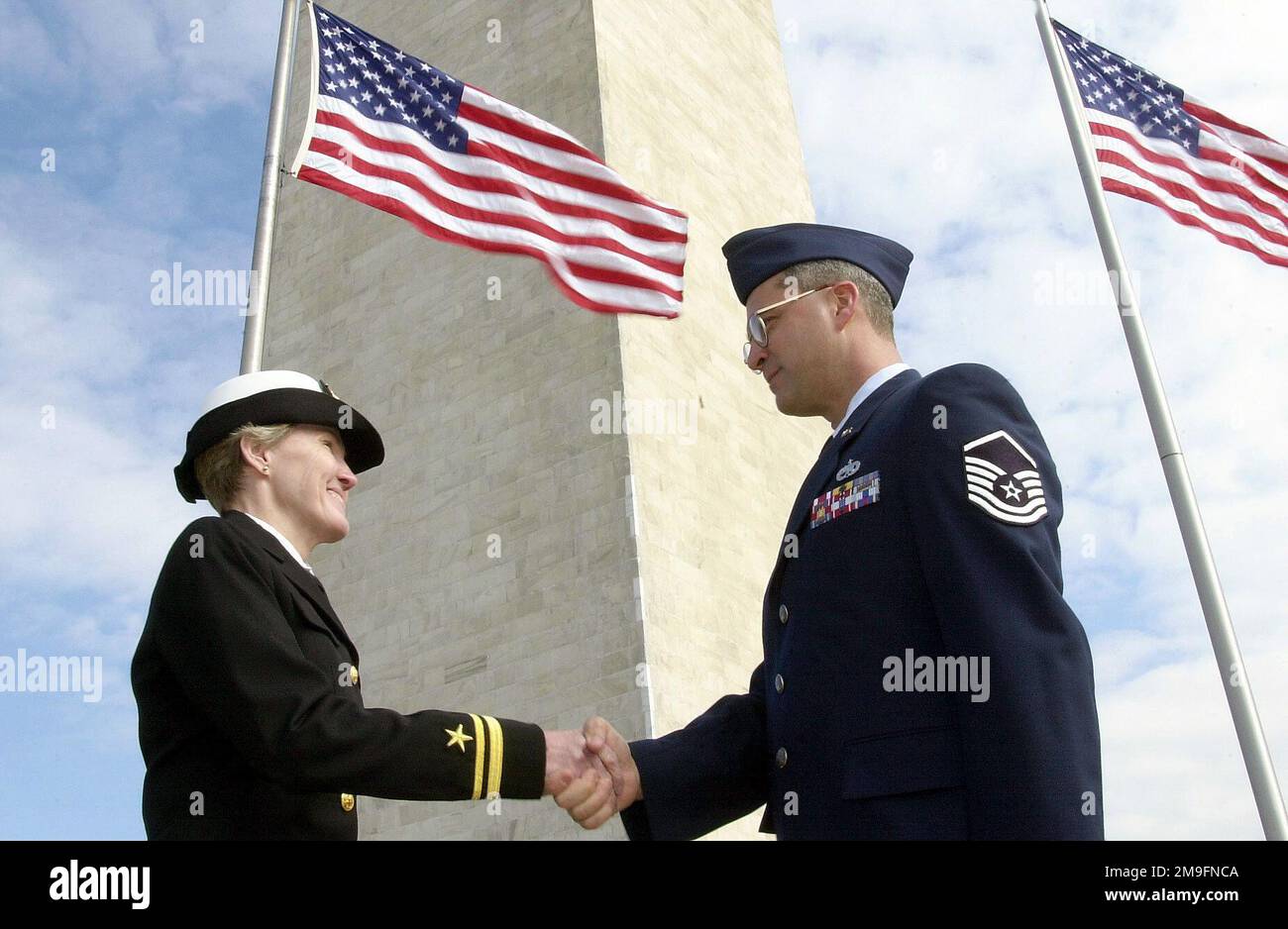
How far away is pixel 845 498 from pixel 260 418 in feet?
4.99

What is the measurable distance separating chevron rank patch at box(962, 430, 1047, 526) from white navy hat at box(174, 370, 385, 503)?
1635 millimetres

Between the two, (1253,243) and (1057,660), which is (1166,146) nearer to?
(1253,243)

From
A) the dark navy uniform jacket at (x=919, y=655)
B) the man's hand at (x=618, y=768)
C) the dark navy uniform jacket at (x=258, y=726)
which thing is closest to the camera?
the dark navy uniform jacket at (x=919, y=655)

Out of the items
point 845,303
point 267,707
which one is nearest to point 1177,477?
point 845,303

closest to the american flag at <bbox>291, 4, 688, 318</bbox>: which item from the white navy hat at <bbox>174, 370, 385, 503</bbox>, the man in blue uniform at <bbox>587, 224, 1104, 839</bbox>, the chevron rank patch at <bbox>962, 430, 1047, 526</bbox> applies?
the white navy hat at <bbox>174, 370, 385, 503</bbox>

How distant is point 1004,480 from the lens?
2.90 m

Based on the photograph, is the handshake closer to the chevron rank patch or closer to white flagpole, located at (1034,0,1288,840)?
the chevron rank patch

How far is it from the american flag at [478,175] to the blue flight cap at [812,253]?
385cm

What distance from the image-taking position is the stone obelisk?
11.2 meters

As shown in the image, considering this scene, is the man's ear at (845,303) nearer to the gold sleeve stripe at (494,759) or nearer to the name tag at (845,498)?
the name tag at (845,498)

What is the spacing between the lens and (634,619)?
10789mm

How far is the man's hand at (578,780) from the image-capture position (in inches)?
134

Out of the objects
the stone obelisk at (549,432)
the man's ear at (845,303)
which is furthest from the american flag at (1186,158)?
the man's ear at (845,303)
